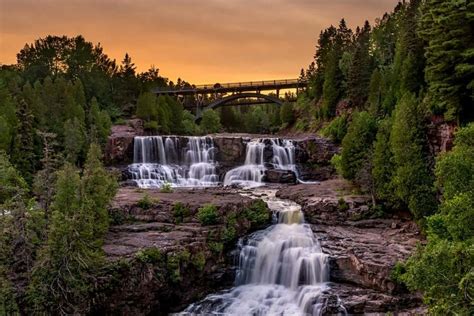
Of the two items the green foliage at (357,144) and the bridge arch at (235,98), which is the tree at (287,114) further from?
the green foliage at (357,144)

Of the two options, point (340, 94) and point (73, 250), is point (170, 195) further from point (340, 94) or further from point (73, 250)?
point (340, 94)

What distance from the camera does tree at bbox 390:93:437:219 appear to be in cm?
2872

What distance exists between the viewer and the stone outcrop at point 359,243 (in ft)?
79.2

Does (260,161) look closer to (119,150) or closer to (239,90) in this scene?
(119,150)

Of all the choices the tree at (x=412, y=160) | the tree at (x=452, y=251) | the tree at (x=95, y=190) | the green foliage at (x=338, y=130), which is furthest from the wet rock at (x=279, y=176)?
the tree at (x=95, y=190)

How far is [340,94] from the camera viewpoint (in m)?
63.5

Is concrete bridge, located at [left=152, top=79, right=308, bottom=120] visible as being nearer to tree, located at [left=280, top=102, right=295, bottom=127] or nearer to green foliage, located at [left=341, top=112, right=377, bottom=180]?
tree, located at [left=280, top=102, right=295, bottom=127]

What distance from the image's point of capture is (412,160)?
2980 centimetres

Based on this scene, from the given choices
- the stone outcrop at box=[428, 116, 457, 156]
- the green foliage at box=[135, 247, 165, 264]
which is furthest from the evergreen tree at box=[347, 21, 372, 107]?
the green foliage at box=[135, 247, 165, 264]

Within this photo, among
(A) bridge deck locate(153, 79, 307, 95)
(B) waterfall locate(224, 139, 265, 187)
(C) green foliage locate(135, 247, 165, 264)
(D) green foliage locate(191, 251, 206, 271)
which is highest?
(A) bridge deck locate(153, 79, 307, 95)

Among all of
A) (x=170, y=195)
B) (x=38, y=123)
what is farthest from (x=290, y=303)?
(x=38, y=123)

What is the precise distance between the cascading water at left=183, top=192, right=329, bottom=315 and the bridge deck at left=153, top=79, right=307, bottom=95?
187ft

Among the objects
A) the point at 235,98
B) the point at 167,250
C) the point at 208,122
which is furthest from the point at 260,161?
the point at 235,98

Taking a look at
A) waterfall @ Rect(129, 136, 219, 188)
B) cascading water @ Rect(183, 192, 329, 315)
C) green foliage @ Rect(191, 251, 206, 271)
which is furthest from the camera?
waterfall @ Rect(129, 136, 219, 188)
